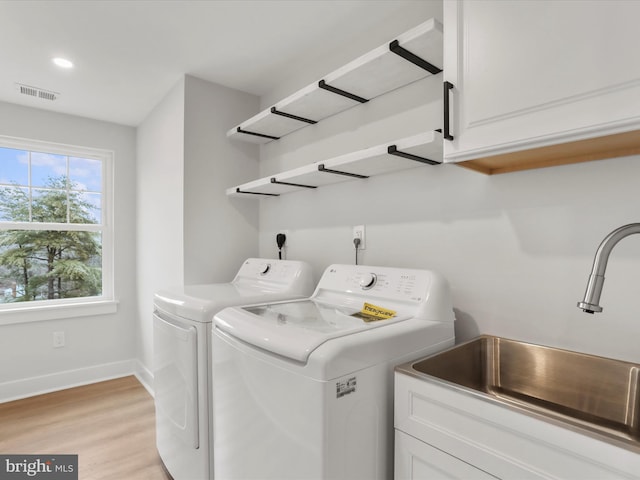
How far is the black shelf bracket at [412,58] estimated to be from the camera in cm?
138

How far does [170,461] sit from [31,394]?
74.7 inches

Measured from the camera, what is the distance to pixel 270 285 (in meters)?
2.10

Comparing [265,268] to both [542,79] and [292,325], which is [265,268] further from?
[542,79]

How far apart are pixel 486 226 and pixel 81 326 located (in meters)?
3.36

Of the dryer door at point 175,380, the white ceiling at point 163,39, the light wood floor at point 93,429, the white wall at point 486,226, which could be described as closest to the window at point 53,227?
the white ceiling at point 163,39

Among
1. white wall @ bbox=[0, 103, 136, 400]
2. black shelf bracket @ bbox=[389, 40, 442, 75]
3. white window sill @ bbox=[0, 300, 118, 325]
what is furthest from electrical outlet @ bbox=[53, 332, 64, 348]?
black shelf bracket @ bbox=[389, 40, 442, 75]

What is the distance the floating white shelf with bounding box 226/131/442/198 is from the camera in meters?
1.33

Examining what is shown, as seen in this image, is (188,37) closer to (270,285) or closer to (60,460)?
(270,285)

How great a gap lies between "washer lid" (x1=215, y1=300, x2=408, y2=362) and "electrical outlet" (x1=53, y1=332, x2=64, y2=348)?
2489 millimetres

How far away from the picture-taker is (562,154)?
1.13 meters

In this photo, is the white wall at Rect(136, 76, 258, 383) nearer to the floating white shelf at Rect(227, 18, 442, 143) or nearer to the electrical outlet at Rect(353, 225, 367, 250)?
the floating white shelf at Rect(227, 18, 442, 143)

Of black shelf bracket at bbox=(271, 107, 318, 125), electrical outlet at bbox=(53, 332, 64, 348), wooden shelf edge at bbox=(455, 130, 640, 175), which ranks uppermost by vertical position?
black shelf bracket at bbox=(271, 107, 318, 125)

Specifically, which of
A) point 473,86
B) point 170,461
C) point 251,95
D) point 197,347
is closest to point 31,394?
point 170,461

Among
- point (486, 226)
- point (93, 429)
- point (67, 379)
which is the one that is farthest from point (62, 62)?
point (486, 226)
